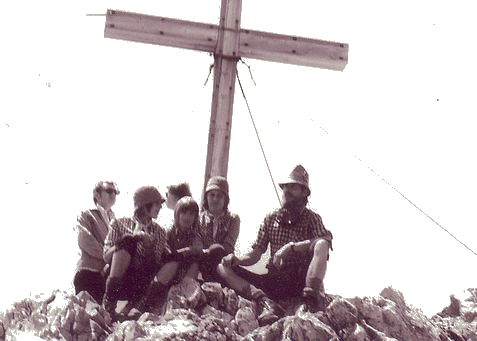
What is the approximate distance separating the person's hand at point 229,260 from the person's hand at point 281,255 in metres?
0.39

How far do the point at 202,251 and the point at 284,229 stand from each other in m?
0.92

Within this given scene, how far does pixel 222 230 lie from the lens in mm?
7523

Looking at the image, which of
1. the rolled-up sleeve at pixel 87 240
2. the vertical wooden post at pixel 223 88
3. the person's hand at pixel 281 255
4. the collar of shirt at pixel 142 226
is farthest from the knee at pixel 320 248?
the rolled-up sleeve at pixel 87 240

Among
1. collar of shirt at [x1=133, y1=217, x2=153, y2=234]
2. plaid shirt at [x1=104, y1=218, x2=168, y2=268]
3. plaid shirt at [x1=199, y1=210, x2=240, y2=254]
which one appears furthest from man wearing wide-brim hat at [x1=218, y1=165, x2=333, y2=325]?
collar of shirt at [x1=133, y1=217, x2=153, y2=234]

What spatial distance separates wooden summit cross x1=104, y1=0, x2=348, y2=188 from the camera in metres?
8.73

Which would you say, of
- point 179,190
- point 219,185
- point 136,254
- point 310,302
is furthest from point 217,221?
point 310,302

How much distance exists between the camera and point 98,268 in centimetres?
739

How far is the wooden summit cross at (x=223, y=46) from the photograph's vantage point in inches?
344

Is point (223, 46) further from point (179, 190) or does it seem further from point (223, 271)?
point (223, 271)

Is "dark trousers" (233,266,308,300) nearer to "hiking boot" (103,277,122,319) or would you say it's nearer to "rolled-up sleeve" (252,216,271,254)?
"rolled-up sleeve" (252,216,271,254)

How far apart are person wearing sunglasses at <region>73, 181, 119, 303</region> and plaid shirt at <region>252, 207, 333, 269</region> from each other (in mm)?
1619

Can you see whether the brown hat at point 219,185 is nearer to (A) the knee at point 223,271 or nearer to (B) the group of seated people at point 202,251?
(B) the group of seated people at point 202,251

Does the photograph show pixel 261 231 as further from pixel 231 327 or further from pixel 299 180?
pixel 231 327

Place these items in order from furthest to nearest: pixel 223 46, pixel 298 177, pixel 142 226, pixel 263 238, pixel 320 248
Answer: pixel 223 46 < pixel 263 238 < pixel 298 177 < pixel 142 226 < pixel 320 248
